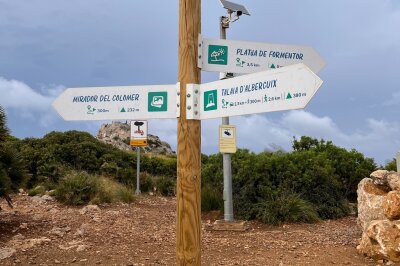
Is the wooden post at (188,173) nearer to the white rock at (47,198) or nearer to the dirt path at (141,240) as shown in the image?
the dirt path at (141,240)

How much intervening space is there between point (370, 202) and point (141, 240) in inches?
152

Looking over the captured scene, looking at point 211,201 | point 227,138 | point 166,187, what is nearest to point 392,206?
→ point 227,138

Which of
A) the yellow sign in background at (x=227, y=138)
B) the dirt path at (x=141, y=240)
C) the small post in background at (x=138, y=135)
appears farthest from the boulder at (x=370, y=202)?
the small post in background at (x=138, y=135)

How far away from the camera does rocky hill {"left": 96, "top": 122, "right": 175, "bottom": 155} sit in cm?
2549

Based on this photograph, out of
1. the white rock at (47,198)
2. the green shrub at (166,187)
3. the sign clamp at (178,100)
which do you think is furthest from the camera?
the green shrub at (166,187)

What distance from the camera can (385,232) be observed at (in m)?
6.66

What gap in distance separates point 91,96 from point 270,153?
8.92 metres

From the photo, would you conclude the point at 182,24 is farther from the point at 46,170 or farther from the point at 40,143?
the point at 40,143

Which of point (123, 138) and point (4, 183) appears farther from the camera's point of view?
point (123, 138)

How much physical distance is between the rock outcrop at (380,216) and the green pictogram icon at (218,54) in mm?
4036

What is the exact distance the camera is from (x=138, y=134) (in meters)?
14.9

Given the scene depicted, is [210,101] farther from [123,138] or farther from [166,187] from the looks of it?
[123,138]

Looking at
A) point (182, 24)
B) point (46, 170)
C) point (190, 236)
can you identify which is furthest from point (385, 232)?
point (46, 170)

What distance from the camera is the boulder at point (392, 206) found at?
6945 millimetres
